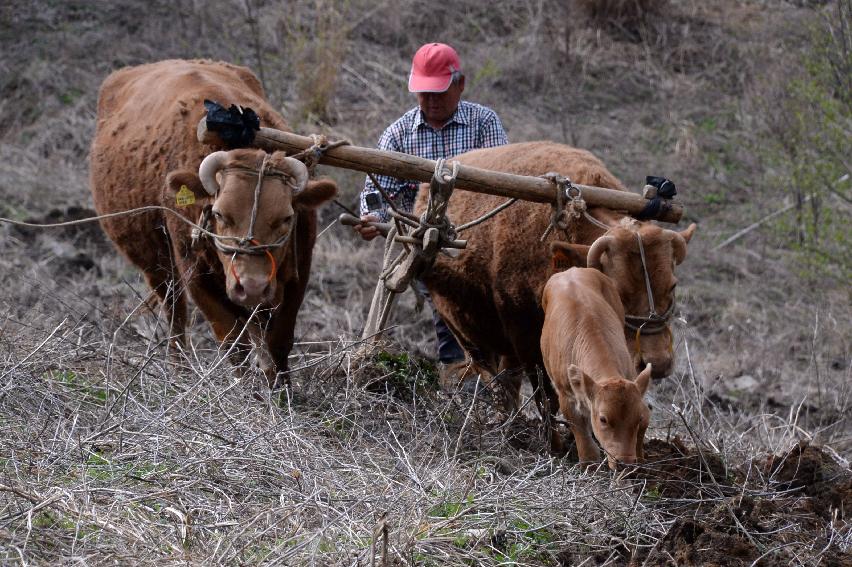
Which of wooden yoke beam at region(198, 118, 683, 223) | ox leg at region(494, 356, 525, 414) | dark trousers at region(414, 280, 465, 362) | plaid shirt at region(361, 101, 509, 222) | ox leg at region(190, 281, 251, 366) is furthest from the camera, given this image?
dark trousers at region(414, 280, 465, 362)

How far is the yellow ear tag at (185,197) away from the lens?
7191mm

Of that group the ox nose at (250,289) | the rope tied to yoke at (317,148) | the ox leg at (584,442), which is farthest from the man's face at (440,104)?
the ox leg at (584,442)

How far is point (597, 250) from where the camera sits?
6.67 meters

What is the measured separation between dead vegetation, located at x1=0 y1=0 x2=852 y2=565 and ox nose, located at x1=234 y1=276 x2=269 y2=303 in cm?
46

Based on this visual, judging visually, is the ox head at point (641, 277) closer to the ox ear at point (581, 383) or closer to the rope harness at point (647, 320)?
the rope harness at point (647, 320)

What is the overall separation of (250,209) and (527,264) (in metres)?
1.70

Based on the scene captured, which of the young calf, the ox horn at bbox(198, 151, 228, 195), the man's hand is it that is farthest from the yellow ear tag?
the young calf

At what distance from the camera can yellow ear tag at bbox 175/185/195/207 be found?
7191mm

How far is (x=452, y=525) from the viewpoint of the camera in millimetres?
5008

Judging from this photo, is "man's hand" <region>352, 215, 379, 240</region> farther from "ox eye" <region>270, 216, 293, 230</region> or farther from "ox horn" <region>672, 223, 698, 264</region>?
"ox horn" <region>672, 223, 698, 264</region>

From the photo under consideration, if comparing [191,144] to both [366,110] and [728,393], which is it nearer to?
[728,393]

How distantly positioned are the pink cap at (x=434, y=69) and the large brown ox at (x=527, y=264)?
597mm

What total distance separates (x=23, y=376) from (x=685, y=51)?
566 inches

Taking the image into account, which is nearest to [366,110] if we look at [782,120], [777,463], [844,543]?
[782,120]
